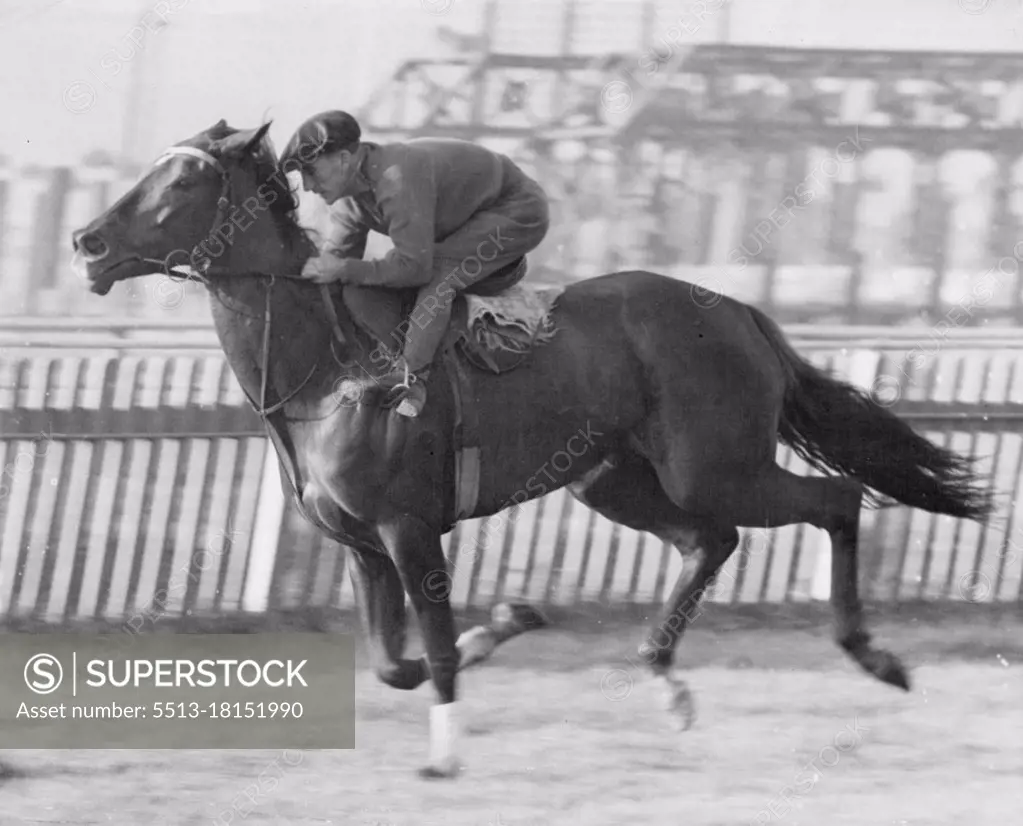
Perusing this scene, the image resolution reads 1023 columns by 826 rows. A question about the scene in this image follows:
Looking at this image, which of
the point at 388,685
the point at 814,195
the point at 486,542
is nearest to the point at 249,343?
the point at 388,685

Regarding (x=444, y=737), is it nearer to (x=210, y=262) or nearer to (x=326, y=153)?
(x=210, y=262)

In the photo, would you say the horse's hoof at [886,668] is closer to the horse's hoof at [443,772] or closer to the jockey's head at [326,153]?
the horse's hoof at [443,772]

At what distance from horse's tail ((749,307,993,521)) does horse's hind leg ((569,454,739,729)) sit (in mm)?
343

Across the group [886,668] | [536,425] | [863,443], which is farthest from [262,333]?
[886,668]

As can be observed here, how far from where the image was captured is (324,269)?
10.6ft

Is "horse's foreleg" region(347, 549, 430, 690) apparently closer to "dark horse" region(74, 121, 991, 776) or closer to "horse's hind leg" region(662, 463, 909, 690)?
"dark horse" region(74, 121, 991, 776)

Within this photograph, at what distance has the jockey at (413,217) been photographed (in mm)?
3197

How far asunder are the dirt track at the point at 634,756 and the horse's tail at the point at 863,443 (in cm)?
44

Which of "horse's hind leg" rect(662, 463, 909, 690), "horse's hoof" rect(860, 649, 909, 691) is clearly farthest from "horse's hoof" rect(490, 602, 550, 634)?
"horse's hoof" rect(860, 649, 909, 691)

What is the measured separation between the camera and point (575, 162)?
412cm

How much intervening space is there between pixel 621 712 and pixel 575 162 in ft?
5.39

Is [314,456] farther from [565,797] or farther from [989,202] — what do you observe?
[989,202]

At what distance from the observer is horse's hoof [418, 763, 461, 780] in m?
3.43

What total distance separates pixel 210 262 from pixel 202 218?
4.2 inches
